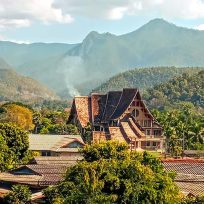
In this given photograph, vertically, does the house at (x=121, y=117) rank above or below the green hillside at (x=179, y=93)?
below

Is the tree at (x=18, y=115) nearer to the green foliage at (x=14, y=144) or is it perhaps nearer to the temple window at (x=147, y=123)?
the temple window at (x=147, y=123)

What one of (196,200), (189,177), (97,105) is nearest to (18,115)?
(97,105)

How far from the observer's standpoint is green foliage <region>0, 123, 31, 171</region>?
5163cm

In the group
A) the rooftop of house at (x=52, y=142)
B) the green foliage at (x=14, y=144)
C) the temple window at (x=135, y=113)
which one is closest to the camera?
the green foliage at (x=14, y=144)

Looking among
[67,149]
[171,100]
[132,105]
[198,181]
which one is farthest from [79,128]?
[171,100]

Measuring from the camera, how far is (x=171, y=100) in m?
166

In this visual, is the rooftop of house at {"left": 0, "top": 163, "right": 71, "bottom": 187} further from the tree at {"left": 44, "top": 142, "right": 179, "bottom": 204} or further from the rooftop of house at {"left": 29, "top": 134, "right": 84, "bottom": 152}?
the rooftop of house at {"left": 29, "top": 134, "right": 84, "bottom": 152}

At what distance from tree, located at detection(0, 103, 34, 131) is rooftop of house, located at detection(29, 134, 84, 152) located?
26423 mm

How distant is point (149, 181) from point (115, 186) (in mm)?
1643

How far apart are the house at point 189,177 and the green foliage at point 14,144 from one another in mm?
14835

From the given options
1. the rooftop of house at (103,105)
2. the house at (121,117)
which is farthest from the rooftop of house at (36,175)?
the rooftop of house at (103,105)

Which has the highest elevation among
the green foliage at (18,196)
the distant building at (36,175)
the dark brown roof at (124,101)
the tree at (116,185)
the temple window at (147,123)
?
the dark brown roof at (124,101)

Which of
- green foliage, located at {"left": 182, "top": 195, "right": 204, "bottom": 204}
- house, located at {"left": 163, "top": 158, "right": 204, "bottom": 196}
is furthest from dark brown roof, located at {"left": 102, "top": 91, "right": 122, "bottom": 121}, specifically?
green foliage, located at {"left": 182, "top": 195, "right": 204, "bottom": 204}

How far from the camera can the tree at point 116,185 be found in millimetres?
25969
